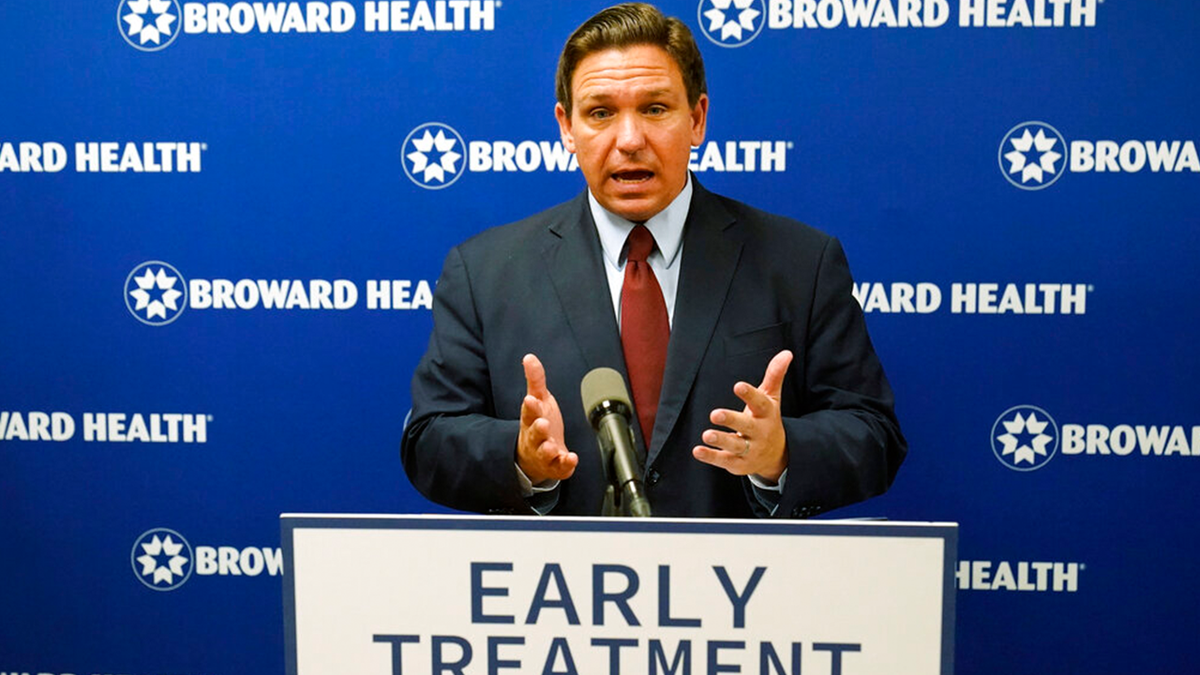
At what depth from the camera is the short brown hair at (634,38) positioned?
1813mm

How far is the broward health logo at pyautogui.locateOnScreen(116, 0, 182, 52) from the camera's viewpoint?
2.51 metres

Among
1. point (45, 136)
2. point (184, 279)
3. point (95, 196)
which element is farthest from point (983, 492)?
point (45, 136)

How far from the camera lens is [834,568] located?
3.17 ft

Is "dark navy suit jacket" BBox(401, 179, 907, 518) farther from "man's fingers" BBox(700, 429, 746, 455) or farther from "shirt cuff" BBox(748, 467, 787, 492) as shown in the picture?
"man's fingers" BBox(700, 429, 746, 455)

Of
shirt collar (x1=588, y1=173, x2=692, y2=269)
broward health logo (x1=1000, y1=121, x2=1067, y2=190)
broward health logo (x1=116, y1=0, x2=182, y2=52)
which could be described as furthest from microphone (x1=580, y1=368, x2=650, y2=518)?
broward health logo (x1=116, y1=0, x2=182, y2=52)

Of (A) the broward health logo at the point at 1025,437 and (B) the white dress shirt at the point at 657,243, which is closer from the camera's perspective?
(B) the white dress shirt at the point at 657,243

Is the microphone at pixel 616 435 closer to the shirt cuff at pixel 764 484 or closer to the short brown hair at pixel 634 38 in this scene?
the shirt cuff at pixel 764 484

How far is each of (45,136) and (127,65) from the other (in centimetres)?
28

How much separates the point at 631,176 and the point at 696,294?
23 centimetres

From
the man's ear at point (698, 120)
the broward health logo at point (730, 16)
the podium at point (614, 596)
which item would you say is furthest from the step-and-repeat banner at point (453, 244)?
the podium at point (614, 596)

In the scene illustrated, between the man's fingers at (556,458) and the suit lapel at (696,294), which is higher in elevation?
the suit lapel at (696,294)

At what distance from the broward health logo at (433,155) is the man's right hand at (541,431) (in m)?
1.20

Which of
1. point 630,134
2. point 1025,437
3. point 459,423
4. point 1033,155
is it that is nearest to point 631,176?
point 630,134

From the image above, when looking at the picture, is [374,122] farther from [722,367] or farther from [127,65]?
[722,367]
